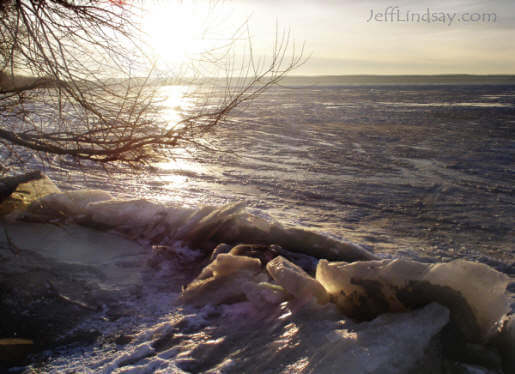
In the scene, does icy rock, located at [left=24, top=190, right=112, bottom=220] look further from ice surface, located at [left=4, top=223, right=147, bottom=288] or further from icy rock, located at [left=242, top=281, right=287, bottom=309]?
icy rock, located at [left=242, top=281, right=287, bottom=309]

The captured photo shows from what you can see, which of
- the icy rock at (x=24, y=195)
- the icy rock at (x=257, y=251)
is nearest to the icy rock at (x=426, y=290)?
the icy rock at (x=257, y=251)

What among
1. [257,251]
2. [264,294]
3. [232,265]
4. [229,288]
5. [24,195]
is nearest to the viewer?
[264,294]

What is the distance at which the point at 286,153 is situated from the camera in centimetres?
954

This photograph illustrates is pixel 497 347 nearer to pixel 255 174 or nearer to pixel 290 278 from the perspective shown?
pixel 290 278

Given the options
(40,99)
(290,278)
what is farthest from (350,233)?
(40,99)

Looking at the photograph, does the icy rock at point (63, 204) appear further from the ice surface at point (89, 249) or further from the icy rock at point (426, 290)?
the icy rock at point (426, 290)

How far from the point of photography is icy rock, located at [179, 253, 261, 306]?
3283 mm

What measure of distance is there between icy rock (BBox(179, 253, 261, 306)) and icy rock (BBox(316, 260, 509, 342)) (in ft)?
2.50

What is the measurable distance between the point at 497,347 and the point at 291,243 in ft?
6.64

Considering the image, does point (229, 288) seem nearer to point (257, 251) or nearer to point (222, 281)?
point (222, 281)

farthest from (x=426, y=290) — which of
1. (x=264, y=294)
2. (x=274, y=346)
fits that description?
(x=264, y=294)

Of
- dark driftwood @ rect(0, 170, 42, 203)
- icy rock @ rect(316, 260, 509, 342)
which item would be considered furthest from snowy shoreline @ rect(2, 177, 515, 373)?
dark driftwood @ rect(0, 170, 42, 203)

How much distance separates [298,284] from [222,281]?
73 cm

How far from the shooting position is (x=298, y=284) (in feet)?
9.77
